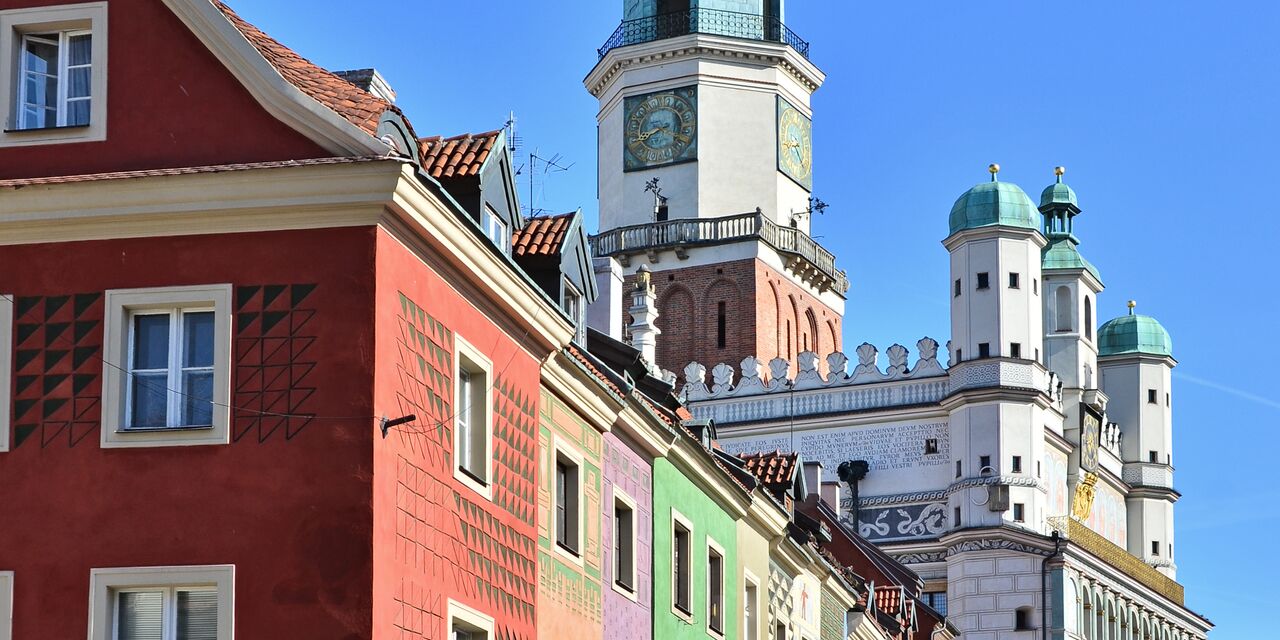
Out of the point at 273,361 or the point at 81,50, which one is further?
the point at 81,50

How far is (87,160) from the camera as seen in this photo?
64.9 ft

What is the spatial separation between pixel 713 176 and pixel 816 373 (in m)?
9.64

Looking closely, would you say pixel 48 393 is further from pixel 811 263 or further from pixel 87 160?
pixel 811 263

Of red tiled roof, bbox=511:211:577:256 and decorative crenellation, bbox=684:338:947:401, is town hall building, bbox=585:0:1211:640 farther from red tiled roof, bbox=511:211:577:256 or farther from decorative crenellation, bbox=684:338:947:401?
red tiled roof, bbox=511:211:577:256

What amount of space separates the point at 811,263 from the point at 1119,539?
15.3 m

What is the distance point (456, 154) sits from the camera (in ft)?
71.6

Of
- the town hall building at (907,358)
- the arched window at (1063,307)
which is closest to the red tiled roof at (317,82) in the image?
the town hall building at (907,358)

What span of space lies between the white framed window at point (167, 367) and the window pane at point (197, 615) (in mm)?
1117

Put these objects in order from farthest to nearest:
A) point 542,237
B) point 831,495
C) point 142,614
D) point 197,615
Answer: point 831,495, point 542,237, point 142,614, point 197,615

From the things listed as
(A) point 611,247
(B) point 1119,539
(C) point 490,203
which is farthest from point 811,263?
(C) point 490,203

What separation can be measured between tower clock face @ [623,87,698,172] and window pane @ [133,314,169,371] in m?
71.2

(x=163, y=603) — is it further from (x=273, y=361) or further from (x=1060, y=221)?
(x=1060, y=221)

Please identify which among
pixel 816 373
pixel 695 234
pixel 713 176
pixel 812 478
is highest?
pixel 713 176

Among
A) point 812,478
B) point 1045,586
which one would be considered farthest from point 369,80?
point 1045,586
